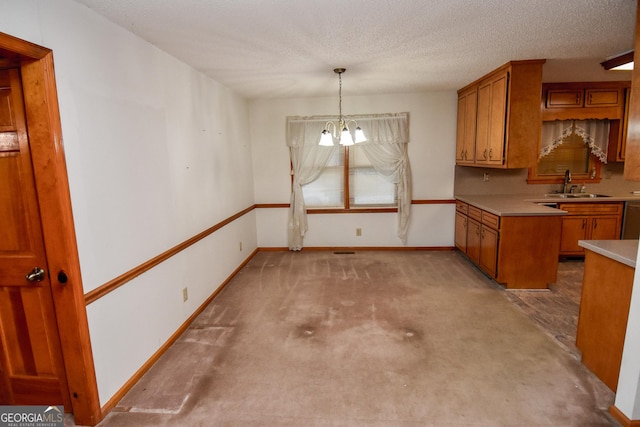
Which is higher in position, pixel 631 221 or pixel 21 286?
pixel 21 286

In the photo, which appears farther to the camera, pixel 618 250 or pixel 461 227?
pixel 461 227

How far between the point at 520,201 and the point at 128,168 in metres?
4.39

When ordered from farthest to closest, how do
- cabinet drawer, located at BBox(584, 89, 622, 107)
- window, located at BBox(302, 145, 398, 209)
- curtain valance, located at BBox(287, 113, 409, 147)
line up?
1. window, located at BBox(302, 145, 398, 209)
2. curtain valance, located at BBox(287, 113, 409, 147)
3. cabinet drawer, located at BBox(584, 89, 622, 107)

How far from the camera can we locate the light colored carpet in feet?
6.62

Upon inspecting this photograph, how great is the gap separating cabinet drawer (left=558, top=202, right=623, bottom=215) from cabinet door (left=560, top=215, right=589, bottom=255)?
0.27ft

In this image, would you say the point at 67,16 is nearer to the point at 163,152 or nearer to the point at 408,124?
the point at 163,152

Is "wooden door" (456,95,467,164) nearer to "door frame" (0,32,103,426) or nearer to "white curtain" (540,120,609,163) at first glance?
"white curtain" (540,120,609,163)

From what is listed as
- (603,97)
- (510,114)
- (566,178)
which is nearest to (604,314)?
(510,114)

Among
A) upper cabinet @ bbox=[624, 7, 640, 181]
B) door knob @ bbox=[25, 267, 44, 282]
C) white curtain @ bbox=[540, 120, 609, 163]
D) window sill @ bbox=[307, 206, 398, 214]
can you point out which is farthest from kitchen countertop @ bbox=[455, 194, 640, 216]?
door knob @ bbox=[25, 267, 44, 282]

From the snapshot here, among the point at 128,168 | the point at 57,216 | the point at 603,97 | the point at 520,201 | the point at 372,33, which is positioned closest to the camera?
the point at 57,216

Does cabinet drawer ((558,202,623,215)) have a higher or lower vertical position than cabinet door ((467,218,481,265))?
higher

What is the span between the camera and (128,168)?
228 centimetres

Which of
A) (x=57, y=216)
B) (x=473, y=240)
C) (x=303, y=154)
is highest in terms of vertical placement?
(x=303, y=154)

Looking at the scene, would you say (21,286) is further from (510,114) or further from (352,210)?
(510,114)
